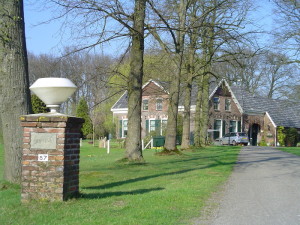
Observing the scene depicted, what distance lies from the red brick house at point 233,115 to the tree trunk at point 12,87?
36.0 meters

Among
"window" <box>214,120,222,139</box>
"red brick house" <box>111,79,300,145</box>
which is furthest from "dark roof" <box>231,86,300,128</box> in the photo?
"window" <box>214,120,222,139</box>

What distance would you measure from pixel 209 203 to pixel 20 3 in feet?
20.7

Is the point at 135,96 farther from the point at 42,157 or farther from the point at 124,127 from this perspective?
the point at 124,127

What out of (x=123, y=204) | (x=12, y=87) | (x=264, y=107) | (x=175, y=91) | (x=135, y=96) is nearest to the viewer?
(x=123, y=204)

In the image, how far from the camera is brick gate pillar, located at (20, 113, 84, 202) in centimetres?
752

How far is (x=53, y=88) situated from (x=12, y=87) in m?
2.55

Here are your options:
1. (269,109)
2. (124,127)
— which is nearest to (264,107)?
(269,109)

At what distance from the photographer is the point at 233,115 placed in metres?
50.8

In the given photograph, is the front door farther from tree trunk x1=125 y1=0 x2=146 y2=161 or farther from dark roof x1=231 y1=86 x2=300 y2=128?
tree trunk x1=125 y1=0 x2=146 y2=161

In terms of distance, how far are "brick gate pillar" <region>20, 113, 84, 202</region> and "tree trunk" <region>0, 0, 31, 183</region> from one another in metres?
2.31

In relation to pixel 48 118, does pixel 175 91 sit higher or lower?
higher

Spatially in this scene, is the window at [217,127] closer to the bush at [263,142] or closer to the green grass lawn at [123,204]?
the bush at [263,142]

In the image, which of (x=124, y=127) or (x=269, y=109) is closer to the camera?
(x=124, y=127)

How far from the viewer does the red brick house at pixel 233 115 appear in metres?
48.4
